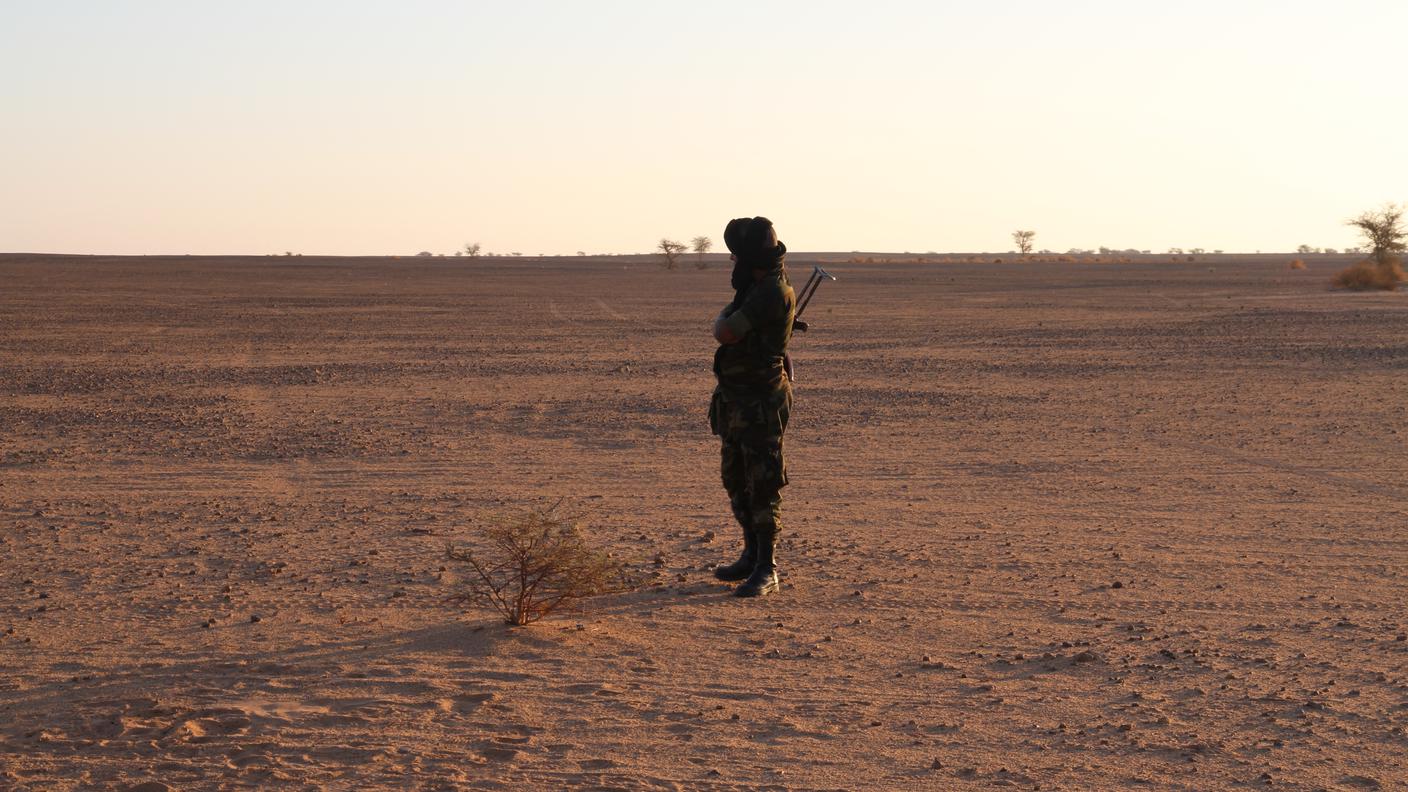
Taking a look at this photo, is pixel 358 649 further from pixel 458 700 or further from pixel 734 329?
pixel 734 329

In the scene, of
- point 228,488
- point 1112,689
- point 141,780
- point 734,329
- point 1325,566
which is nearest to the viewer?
point 141,780

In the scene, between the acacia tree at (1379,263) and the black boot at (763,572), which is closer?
the black boot at (763,572)

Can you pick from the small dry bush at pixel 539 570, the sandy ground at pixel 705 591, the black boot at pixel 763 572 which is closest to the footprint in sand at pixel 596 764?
the sandy ground at pixel 705 591

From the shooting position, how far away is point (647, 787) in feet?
16.1

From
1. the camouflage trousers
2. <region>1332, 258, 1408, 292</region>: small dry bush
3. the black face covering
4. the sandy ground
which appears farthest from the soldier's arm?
<region>1332, 258, 1408, 292</region>: small dry bush

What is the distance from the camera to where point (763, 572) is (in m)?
7.43

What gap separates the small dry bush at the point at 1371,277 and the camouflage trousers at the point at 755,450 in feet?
141

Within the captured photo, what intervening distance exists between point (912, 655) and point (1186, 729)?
4.38 ft

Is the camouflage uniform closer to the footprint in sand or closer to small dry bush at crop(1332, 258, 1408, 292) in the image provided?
the footprint in sand

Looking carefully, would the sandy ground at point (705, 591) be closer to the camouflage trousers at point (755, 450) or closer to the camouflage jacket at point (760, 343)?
the camouflage trousers at point (755, 450)

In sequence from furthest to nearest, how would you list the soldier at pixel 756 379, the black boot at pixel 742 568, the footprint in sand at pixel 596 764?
the black boot at pixel 742 568
the soldier at pixel 756 379
the footprint in sand at pixel 596 764

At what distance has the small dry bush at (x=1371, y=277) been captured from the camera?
150 ft

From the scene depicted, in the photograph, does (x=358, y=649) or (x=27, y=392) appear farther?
(x=27, y=392)

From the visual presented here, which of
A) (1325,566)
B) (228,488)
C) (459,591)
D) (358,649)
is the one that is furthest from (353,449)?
(1325,566)
